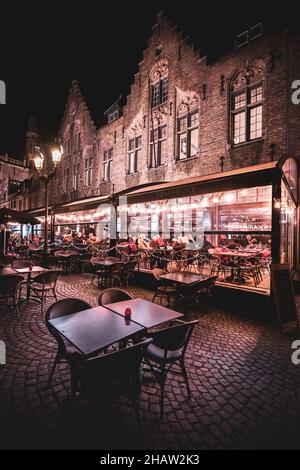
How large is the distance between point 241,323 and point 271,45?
9.98 metres

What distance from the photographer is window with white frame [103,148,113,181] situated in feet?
53.7

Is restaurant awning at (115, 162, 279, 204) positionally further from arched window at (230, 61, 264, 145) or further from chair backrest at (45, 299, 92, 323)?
chair backrest at (45, 299, 92, 323)

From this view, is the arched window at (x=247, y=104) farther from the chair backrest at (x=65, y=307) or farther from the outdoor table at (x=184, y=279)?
the chair backrest at (x=65, y=307)

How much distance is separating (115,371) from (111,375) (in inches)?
2.2

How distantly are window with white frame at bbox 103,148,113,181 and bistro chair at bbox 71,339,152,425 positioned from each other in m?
15.1

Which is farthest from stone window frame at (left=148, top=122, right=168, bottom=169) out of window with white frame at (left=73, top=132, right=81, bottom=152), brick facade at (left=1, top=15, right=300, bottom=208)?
window with white frame at (left=73, top=132, right=81, bottom=152)

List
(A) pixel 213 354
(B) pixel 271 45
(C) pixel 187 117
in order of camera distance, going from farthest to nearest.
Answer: (C) pixel 187 117, (B) pixel 271 45, (A) pixel 213 354

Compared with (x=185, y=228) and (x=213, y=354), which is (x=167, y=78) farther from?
(x=213, y=354)

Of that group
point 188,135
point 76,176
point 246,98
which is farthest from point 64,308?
point 76,176

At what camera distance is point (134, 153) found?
47.9 ft
